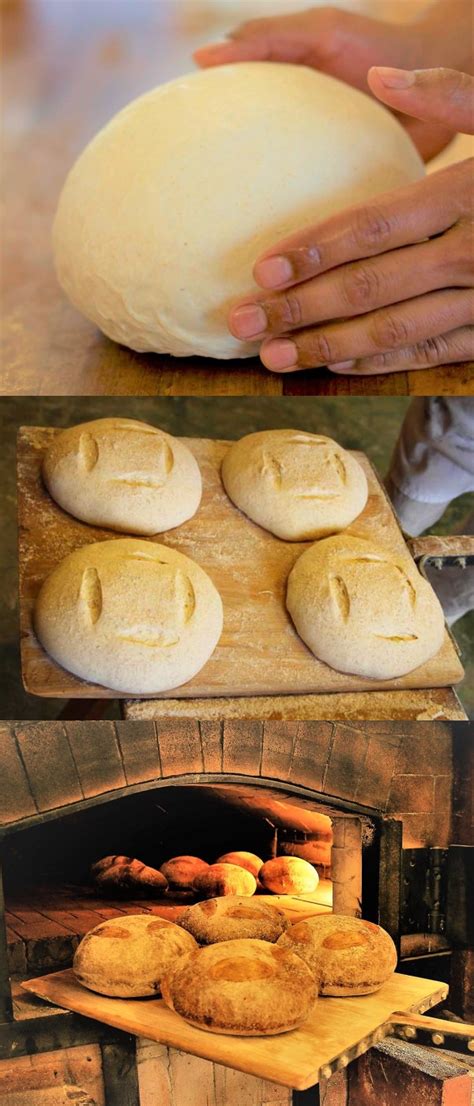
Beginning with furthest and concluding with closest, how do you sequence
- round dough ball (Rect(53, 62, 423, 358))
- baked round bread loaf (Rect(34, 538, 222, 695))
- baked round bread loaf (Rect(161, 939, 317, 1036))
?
round dough ball (Rect(53, 62, 423, 358)) → baked round bread loaf (Rect(34, 538, 222, 695)) → baked round bread loaf (Rect(161, 939, 317, 1036))

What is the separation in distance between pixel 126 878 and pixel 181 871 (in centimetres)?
4

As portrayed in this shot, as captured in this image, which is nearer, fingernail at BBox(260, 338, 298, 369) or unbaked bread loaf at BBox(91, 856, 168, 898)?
unbaked bread loaf at BBox(91, 856, 168, 898)

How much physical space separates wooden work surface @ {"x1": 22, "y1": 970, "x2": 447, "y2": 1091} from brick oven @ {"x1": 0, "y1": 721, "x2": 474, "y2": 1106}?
1 centimetres

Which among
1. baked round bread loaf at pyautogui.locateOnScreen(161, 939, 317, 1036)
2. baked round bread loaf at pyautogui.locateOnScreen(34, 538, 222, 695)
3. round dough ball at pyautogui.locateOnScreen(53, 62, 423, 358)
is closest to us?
baked round bread loaf at pyautogui.locateOnScreen(161, 939, 317, 1036)

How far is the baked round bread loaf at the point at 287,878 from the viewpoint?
63 cm

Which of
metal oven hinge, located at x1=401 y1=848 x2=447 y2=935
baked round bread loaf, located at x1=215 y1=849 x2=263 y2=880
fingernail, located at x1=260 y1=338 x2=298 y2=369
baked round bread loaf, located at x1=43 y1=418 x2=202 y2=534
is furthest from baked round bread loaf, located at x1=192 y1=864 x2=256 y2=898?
fingernail, located at x1=260 y1=338 x2=298 y2=369

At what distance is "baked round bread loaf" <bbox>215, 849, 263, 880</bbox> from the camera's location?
0.64 metres

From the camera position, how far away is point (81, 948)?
23.7 inches

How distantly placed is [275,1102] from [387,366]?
608 mm

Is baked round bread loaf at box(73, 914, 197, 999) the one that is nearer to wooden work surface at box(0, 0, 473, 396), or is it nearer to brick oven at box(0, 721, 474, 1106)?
brick oven at box(0, 721, 474, 1106)

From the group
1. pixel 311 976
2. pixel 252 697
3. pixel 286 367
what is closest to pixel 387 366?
pixel 286 367

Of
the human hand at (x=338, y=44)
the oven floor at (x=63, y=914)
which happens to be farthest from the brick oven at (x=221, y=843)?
the human hand at (x=338, y=44)

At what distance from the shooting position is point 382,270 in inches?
30.6

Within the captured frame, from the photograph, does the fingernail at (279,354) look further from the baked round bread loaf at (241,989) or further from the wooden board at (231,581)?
the baked round bread loaf at (241,989)
